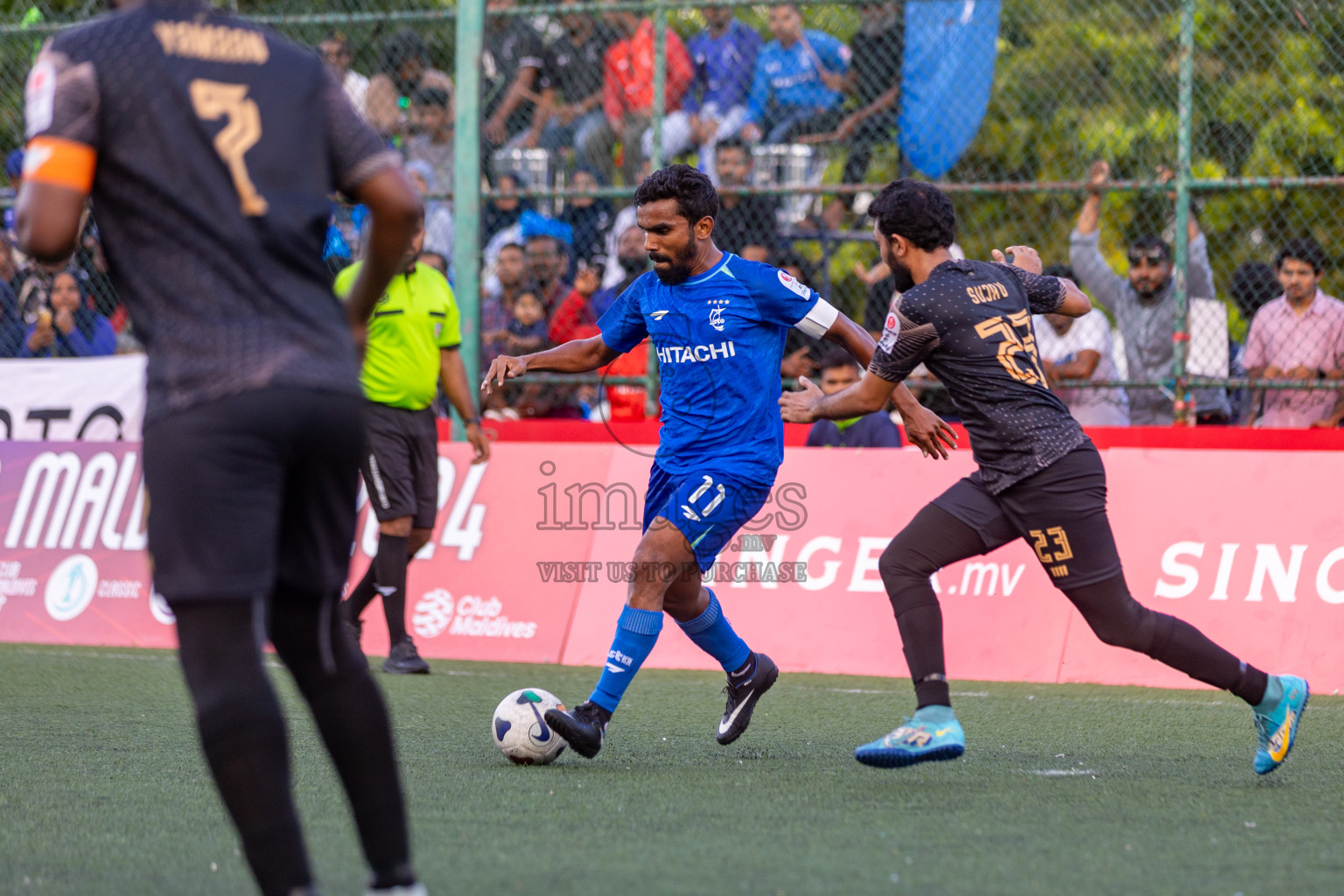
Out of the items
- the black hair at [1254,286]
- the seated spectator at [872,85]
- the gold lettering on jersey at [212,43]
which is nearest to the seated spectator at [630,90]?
the seated spectator at [872,85]

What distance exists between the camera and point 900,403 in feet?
17.4

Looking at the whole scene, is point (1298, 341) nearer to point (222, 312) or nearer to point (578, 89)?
point (578, 89)

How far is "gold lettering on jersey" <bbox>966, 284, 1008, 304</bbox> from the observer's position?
4918 mm

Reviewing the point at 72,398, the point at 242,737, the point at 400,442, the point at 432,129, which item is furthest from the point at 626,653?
the point at 72,398

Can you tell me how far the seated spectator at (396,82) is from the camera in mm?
10820

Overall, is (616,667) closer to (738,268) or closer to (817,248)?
(738,268)

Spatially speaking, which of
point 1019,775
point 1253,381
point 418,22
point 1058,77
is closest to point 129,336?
point 418,22

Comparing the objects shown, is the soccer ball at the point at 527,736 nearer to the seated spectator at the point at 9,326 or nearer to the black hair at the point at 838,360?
the black hair at the point at 838,360

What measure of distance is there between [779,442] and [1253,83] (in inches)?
223

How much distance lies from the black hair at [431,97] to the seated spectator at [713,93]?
5.99 feet

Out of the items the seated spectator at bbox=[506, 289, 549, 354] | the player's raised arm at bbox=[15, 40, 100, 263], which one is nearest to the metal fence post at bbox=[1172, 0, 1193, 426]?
the seated spectator at bbox=[506, 289, 549, 354]

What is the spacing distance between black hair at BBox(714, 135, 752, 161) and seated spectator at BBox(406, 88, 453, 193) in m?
2.11

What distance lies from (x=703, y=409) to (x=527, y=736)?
52.5 inches

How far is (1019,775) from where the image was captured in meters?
4.94
